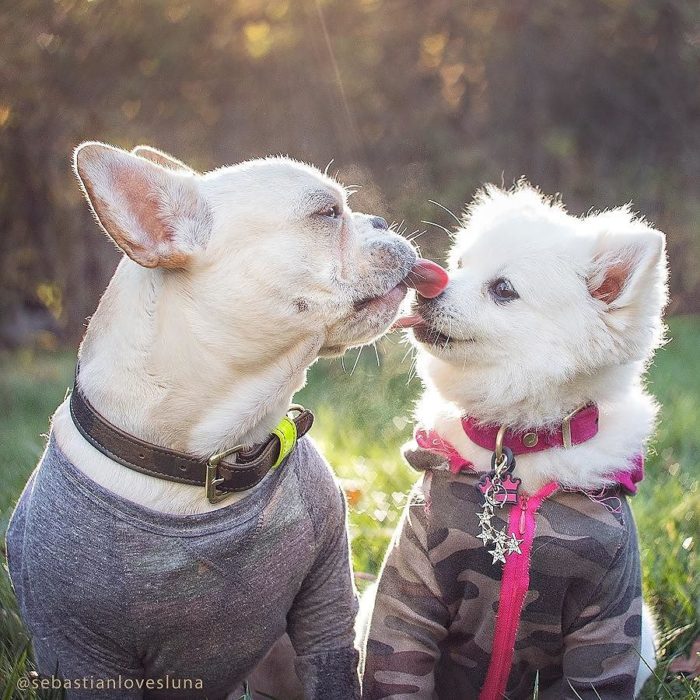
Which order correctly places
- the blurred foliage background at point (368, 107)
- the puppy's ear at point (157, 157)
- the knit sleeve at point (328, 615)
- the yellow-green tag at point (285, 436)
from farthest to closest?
the blurred foliage background at point (368, 107), the puppy's ear at point (157, 157), the knit sleeve at point (328, 615), the yellow-green tag at point (285, 436)

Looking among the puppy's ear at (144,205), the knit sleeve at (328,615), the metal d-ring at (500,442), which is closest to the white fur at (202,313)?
the puppy's ear at (144,205)

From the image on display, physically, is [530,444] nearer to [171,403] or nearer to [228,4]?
[171,403]

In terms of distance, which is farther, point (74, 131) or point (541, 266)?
point (74, 131)

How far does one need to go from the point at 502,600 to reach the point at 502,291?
0.82 meters

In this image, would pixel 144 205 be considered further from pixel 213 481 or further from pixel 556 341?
pixel 556 341

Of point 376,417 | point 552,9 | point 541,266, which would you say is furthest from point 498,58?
point 541,266

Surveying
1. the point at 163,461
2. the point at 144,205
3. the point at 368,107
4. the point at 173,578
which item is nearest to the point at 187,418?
the point at 163,461

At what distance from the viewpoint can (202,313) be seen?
2.26 m

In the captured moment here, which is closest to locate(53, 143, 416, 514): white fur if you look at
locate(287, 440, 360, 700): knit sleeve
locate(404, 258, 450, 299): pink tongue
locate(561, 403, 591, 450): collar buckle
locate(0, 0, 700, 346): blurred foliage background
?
locate(404, 258, 450, 299): pink tongue

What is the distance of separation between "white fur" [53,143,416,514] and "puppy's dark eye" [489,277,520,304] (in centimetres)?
38

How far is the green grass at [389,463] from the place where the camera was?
2.97m

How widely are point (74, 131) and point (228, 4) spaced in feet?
5.86

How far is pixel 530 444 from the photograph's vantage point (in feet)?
Answer: 8.13

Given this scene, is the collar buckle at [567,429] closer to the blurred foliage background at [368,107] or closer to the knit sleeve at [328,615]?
the knit sleeve at [328,615]
